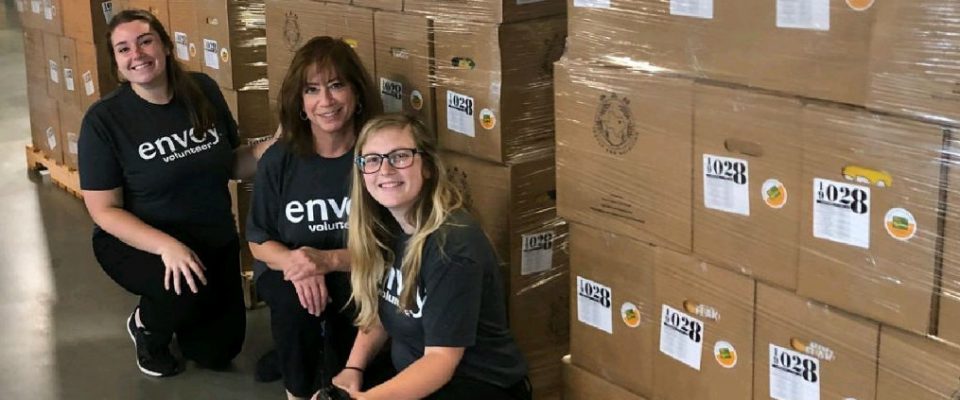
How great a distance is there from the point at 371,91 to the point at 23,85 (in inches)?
226

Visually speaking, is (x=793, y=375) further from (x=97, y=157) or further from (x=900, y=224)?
(x=97, y=157)

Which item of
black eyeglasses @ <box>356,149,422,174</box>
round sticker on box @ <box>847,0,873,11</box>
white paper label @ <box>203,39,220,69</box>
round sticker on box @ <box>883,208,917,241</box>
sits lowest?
round sticker on box @ <box>883,208,917,241</box>

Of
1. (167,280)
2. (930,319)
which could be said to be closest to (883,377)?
(930,319)

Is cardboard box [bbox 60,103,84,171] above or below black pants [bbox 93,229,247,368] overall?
above

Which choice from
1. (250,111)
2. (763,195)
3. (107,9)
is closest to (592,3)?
(763,195)

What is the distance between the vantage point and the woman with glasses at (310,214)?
9.18 feet

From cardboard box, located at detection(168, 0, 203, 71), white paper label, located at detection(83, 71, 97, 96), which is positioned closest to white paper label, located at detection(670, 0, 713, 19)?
cardboard box, located at detection(168, 0, 203, 71)

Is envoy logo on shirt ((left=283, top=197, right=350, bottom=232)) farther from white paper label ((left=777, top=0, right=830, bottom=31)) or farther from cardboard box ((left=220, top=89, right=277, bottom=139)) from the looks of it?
white paper label ((left=777, top=0, right=830, bottom=31))

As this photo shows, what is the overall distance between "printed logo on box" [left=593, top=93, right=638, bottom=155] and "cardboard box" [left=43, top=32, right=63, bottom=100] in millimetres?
3384

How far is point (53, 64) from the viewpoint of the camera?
16.6 ft

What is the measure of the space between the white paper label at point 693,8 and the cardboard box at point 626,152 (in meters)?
0.13

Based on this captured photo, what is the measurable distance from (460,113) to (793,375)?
1.02 metres

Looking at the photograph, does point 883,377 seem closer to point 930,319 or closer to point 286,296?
point 930,319

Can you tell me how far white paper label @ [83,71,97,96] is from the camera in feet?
15.5
